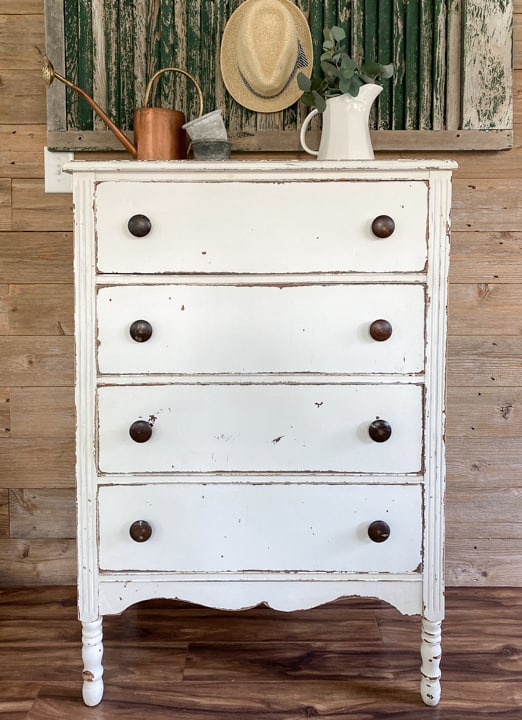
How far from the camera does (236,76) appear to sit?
65.7 inches

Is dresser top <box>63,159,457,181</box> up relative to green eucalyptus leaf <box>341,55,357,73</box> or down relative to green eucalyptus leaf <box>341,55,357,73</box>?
down

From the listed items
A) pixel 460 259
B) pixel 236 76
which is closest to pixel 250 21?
pixel 236 76

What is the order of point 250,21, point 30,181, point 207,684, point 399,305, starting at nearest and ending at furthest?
1. point 399,305
2. point 207,684
3. point 250,21
4. point 30,181

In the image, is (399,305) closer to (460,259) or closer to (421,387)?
(421,387)

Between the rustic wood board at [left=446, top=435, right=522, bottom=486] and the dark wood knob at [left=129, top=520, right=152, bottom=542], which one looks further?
the rustic wood board at [left=446, top=435, right=522, bottom=486]

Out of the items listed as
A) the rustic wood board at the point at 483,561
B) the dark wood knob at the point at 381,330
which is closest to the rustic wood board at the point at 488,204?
the dark wood knob at the point at 381,330

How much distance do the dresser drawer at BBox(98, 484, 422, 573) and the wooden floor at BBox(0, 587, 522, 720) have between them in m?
0.30

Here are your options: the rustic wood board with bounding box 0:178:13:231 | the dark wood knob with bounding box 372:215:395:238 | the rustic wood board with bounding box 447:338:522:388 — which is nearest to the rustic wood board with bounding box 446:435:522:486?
the rustic wood board with bounding box 447:338:522:388

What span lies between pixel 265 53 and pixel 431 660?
59.4 inches

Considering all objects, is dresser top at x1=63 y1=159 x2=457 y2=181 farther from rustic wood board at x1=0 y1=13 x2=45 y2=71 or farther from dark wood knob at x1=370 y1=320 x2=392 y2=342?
rustic wood board at x1=0 y1=13 x2=45 y2=71

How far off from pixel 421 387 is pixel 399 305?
171 mm

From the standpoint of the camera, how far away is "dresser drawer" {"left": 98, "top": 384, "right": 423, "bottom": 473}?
1.26 meters

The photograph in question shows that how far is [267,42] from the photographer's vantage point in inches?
64.1

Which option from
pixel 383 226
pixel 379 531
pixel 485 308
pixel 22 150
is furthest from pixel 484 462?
pixel 22 150
